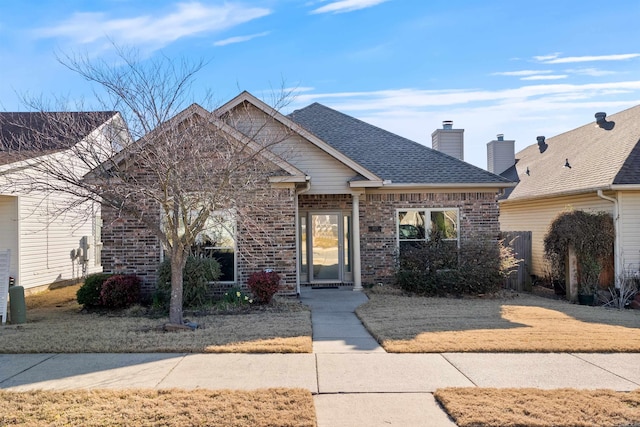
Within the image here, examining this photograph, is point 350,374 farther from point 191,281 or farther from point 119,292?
point 119,292

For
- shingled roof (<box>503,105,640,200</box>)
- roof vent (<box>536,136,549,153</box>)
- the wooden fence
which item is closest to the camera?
shingled roof (<box>503,105,640,200</box>)

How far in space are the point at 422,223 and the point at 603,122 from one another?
9.43 metres

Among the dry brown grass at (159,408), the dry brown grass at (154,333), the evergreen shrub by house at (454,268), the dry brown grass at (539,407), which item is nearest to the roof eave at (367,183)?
the evergreen shrub by house at (454,268)

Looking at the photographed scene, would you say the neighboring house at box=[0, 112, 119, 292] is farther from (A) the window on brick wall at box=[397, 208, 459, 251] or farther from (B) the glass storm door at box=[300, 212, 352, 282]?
(A) the window on brick wall at box=[397, 208, 459, 251]

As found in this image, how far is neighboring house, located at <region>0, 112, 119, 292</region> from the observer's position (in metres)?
9.86

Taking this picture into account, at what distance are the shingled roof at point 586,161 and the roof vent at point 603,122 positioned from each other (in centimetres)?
15

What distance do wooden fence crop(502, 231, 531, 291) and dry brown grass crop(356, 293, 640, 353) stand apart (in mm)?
3076

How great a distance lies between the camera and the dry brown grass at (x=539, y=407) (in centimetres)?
455

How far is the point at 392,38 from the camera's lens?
40.2 ft

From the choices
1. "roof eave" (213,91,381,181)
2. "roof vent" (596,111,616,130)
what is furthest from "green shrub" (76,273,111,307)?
"roof vent" (596,111,616,130)

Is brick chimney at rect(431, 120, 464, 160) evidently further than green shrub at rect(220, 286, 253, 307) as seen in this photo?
Yes

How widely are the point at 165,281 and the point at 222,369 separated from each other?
5.22 meters

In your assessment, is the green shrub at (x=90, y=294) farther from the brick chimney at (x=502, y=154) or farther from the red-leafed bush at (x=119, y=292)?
the brick chimney at (x=502, y=154)

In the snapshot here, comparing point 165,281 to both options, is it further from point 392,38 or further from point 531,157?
point 531,157
